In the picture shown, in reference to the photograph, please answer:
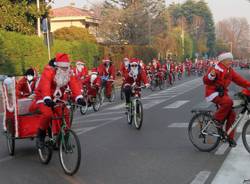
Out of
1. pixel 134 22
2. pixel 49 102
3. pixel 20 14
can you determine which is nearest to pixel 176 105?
pixel 49 102

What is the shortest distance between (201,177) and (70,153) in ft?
6.13

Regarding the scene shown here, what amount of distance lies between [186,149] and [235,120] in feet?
3.41

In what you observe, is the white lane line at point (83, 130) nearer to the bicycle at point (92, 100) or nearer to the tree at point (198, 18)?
the bicycle at point (92, 100)

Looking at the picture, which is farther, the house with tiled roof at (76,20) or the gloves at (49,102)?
the house with tiled roof at (76,20)

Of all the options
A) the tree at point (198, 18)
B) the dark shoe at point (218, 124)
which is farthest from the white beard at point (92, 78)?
the tree at point (198, 18)

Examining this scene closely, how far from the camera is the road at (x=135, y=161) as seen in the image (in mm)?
6797

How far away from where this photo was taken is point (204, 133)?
8.62m

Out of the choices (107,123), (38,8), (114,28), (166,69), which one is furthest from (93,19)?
(107,123)

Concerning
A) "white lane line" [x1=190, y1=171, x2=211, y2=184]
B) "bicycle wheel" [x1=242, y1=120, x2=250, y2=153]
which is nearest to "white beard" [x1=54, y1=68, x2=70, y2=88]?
"white lane line" [x1=190, y1=171, x2=211, y2=184]

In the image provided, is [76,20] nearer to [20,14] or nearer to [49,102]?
[20,14]

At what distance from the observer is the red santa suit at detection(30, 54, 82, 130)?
7.35 m

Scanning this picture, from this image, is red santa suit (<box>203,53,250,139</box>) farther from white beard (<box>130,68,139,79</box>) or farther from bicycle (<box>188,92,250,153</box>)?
white beard (<box>130,68,139,79</box>)

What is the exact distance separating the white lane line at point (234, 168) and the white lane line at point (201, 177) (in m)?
0.13

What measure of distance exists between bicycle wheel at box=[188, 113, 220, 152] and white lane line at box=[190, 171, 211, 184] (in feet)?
5.00
